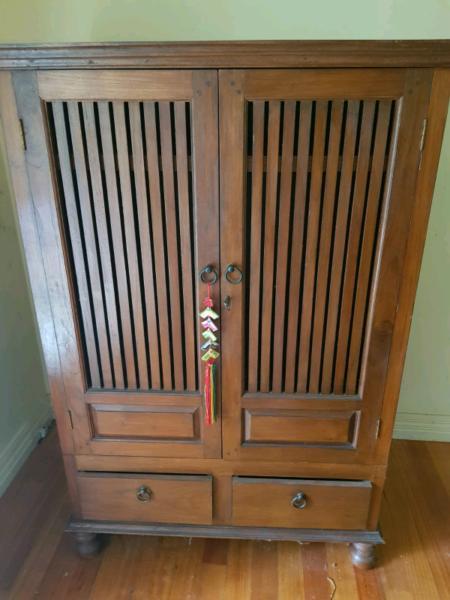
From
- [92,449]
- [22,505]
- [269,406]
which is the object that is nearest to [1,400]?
[22,505]

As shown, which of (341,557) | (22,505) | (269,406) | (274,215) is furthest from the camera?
(22,505)

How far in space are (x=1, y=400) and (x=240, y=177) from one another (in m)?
1.34

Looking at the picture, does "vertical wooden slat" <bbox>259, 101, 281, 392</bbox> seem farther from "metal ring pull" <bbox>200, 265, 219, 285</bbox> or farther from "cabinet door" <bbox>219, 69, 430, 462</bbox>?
"metal ring pull" <bbox>200, 265, 219, 285</bbox>

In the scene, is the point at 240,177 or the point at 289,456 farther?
the point at 289,456

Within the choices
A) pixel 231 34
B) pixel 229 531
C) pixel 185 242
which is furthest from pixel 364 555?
pixel 231 34

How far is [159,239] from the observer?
100 cm

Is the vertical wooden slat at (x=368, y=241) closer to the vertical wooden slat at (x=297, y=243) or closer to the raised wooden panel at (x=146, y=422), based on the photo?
the vertical wooden slat at (x=297, y=243)

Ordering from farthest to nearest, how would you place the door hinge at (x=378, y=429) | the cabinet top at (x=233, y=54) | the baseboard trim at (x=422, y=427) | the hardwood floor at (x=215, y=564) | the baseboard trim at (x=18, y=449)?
the baseboard trim at (x=422, y=427)
the baseboard trim at (x=18, y=449)
the hardwood floor at (x=215, y=564)
the door hinge at (x=378, y=429)
the cabinet top at (x=233, y=54)

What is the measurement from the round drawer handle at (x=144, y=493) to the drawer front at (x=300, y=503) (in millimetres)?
263

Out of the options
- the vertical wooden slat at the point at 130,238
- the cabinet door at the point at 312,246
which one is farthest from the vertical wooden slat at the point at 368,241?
the vertical wooden slat at the point at 130,238

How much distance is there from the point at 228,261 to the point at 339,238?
0.28m

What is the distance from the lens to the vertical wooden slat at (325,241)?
0.90 metres

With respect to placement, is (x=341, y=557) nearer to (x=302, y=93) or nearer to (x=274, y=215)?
(x=274, y=215)

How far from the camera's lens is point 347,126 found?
895 mm
